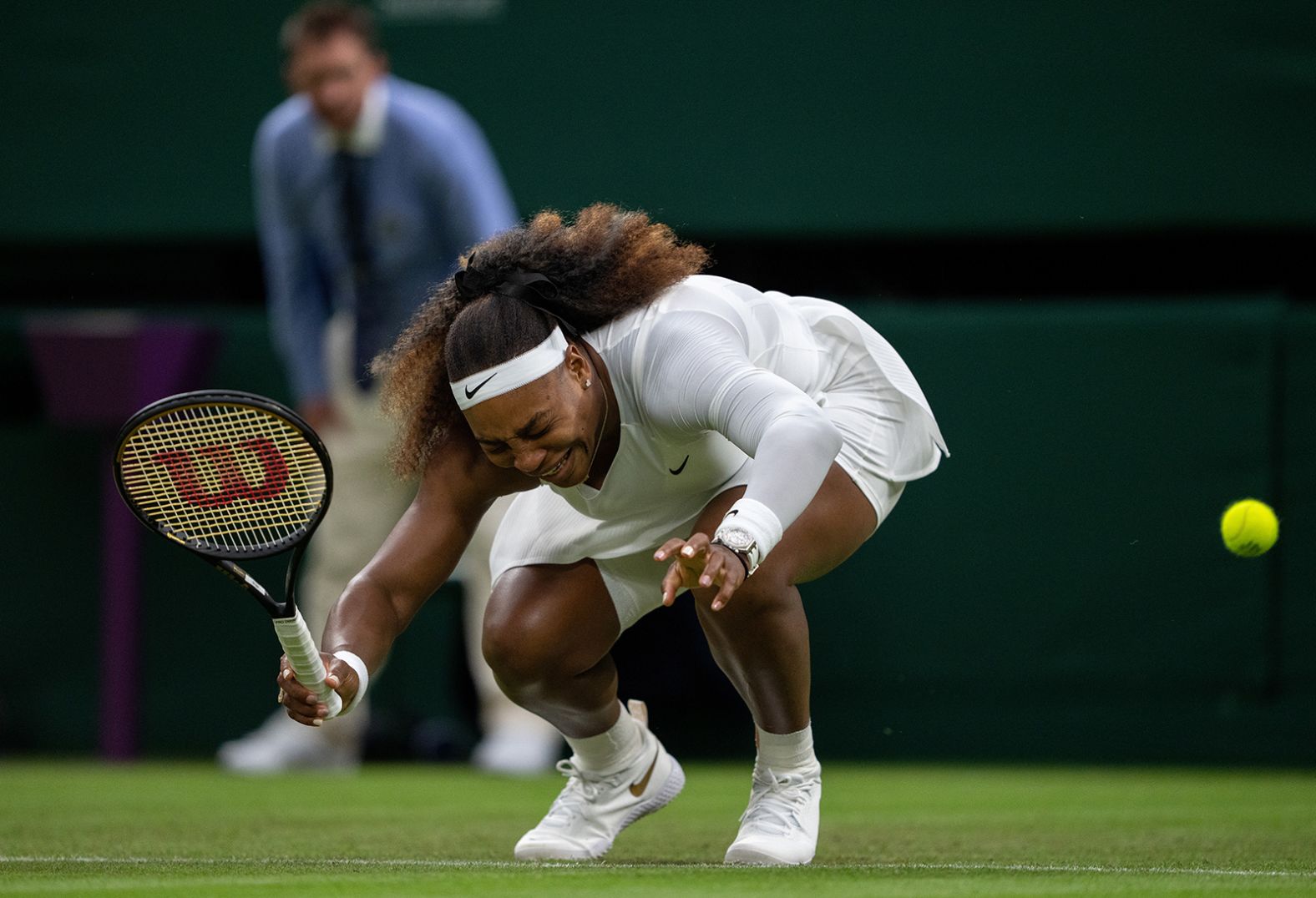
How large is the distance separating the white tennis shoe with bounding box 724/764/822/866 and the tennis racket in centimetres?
77

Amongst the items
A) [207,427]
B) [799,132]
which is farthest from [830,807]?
[799,132]

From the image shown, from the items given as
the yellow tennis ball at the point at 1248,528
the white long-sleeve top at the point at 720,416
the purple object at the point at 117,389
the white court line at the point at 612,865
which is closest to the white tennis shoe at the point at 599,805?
the white court line at the point at 612,865

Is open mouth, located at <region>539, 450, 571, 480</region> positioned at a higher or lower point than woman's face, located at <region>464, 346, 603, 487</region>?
lower

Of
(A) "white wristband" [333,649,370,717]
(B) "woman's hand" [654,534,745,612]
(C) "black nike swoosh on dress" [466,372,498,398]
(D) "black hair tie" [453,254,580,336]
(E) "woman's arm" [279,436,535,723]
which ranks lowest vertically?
(A) "white wristband" [333,649,370,717]

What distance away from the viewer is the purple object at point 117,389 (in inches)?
223

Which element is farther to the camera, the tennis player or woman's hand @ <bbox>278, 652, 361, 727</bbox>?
the tennis player

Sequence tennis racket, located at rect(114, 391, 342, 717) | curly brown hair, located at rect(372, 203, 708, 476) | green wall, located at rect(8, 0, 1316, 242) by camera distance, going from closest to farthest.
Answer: tennis racket, located at rect(114, 391, 342, 717) → curly brown hair, located at rect(372, 203, 708, 476) → green wall, located at rect(8, 0, 1316, 242)

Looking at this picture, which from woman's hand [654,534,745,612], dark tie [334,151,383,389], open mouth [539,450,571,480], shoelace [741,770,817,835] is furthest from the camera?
dark tie [334,151,383,389]

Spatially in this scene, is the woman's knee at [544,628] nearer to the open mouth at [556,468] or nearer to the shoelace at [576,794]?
the shoelace at [576,794]

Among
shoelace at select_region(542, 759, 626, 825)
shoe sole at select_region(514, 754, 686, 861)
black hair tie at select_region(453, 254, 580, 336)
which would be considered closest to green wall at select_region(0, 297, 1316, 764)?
shoe sole at select_region(514, 754, 686, 861)

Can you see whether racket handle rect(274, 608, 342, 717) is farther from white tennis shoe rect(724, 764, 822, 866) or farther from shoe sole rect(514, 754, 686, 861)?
white tennis shoe rect(724, 764, 822, 866)

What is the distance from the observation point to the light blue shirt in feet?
17.6

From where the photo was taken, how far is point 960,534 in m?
5.66

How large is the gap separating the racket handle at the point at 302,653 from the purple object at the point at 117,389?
332cm
